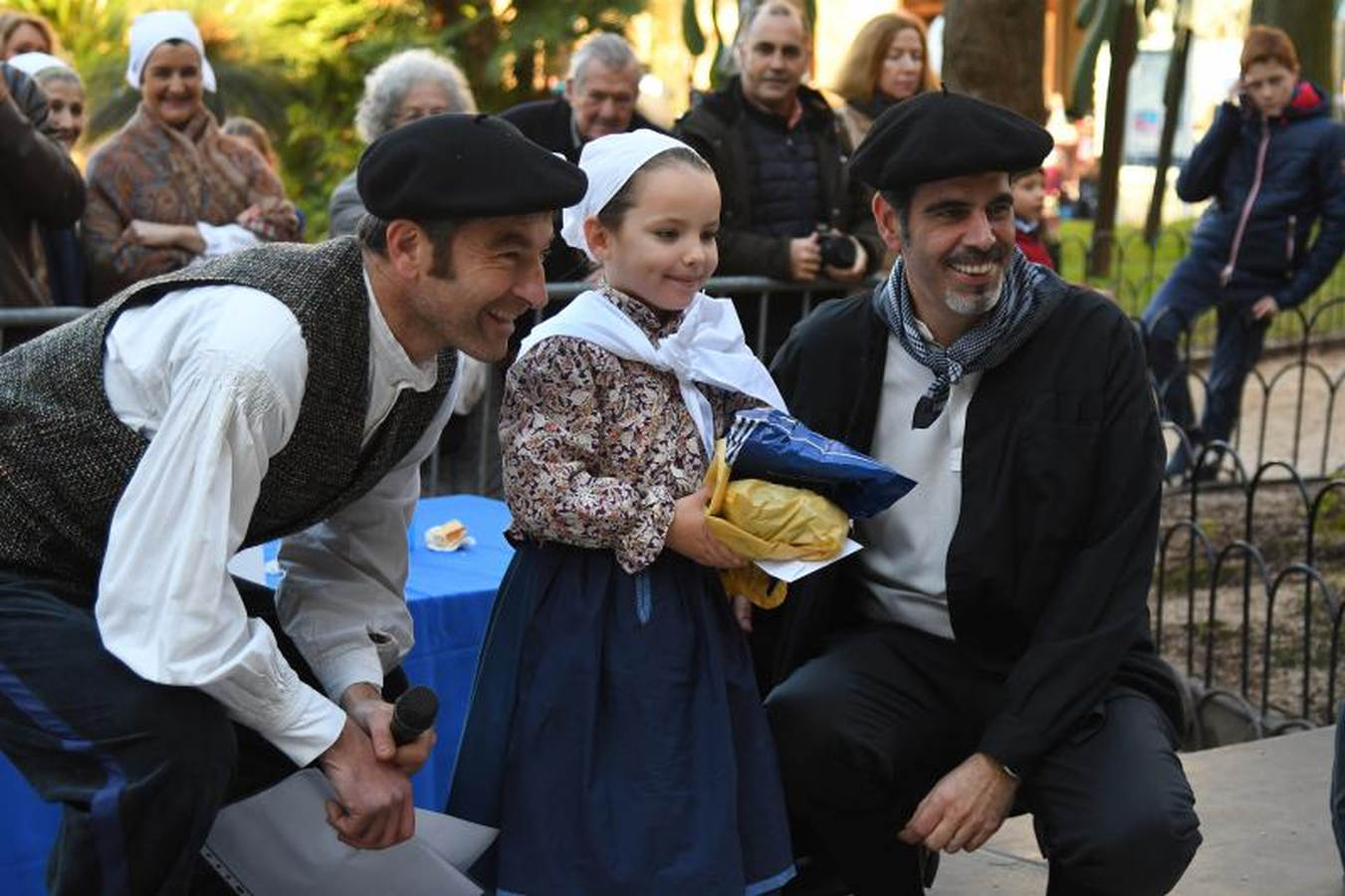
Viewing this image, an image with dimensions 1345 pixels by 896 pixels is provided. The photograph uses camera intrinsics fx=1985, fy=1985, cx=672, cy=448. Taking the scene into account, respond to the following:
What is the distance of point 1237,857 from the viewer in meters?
3.99

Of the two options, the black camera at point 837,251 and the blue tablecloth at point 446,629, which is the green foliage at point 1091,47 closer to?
the black camera at point 837,251

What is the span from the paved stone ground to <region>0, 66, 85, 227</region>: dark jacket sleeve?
115 inches

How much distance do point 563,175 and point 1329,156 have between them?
642cm

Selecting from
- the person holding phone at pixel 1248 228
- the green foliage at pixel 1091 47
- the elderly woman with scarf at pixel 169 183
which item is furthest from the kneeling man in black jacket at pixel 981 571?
the person holding phone at pixel 1248 228

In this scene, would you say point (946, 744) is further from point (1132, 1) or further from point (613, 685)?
point (1132, 1)

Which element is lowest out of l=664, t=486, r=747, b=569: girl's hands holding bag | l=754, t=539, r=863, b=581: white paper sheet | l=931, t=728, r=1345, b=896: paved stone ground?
l=931, t=728, r=1345, b=896: paved stone ground

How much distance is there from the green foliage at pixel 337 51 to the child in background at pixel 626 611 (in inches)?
429

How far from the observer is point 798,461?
3.08 metres

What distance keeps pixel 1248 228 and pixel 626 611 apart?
20.5 ft

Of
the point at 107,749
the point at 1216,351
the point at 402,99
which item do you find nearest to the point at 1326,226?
the point at 1216,351

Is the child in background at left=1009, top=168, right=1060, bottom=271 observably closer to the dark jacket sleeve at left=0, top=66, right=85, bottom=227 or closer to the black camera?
the black camera

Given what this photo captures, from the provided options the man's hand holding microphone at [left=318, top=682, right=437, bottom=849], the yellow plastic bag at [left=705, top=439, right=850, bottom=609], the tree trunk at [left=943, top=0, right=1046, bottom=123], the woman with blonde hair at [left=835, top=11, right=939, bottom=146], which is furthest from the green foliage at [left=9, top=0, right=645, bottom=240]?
the man's hand holding microphone at [left=318, top=682, right=437, bottom=849]

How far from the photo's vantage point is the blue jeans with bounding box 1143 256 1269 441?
8766mm

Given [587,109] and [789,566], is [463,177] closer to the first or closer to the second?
[789,566]
